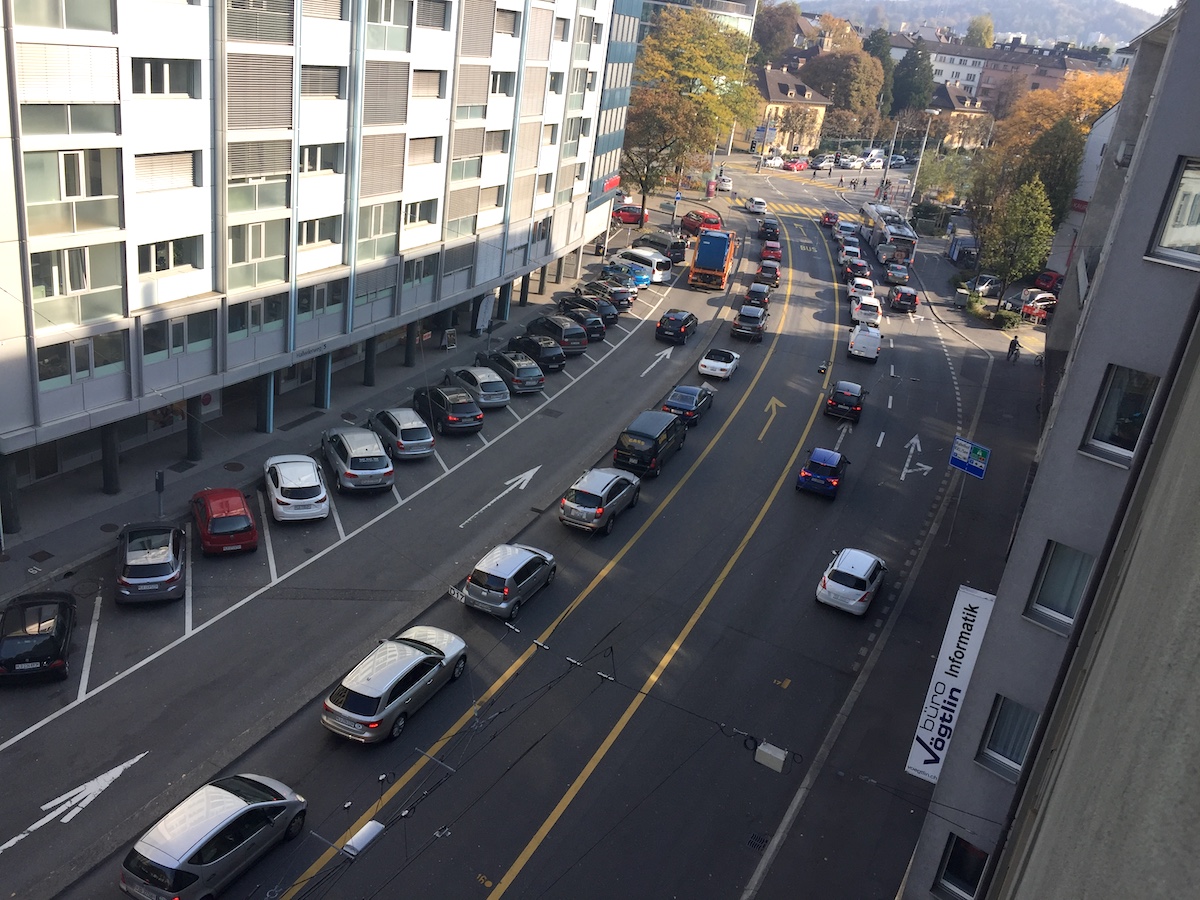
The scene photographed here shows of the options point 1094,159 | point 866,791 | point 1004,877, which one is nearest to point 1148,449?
point 1004,877

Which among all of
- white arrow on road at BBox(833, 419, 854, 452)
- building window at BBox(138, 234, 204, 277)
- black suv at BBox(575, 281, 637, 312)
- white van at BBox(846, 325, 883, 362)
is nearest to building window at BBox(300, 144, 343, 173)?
building window at BBox(138, 234, 204, 277)

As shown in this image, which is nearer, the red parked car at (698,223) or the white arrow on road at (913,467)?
the white arrow on road at (913,467)

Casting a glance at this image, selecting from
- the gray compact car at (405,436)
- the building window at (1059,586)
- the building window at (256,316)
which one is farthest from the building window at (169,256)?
the building window at (1059,586)

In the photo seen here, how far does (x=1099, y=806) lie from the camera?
215 inches

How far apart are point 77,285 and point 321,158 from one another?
1004 centimetres

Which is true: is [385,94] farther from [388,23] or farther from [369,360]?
[369,360]

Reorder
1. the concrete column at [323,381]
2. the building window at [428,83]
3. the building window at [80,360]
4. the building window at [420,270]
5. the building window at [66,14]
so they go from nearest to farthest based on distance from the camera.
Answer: the building window at [66,14] < the building window at [80,360] < the concrete column at [323,381] < the building window at [428,83] < the building window at [420,270]

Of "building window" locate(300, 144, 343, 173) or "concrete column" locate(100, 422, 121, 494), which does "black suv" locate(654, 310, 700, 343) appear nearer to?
"building window" locate(300, 144, 343, 173)

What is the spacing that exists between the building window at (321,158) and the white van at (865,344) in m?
27.1

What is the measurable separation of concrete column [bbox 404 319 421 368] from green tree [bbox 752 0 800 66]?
142967 millimetres

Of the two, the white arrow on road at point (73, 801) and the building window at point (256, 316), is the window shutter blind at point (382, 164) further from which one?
the white arrow on road at point (73, 801)

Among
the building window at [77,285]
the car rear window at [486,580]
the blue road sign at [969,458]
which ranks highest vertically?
the building window at [77,285]

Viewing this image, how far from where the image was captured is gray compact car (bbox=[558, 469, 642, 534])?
93.8 feet

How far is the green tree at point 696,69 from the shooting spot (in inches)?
3130
